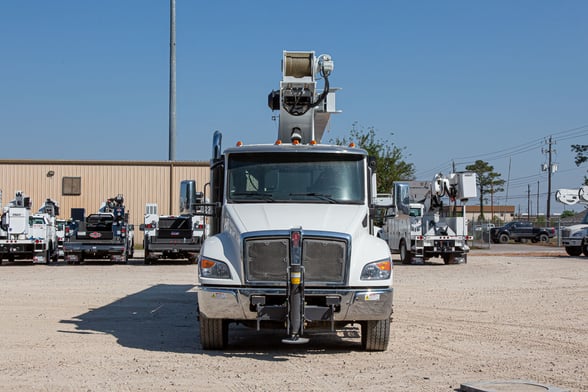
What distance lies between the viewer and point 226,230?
10570 millimetres

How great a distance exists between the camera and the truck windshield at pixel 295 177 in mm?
10844

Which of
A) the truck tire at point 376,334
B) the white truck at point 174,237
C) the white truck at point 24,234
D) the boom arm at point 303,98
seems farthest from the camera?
the white truck at point 24,234

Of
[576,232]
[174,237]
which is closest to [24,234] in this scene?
[174,237]

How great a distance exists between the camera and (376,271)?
32.2 ft

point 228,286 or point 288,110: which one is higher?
point 288,110

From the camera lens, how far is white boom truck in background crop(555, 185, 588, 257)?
1441 inches

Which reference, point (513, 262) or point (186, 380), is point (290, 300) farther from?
point (513, 262)

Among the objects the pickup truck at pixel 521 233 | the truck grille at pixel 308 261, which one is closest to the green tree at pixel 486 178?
the pickup truck at pixel 521 233

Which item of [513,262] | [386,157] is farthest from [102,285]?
[386,157]

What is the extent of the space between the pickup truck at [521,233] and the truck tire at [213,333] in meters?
54.6

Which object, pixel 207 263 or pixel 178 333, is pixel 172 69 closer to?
pixel 178 333

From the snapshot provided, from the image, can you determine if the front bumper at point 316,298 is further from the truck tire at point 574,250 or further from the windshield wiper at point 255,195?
the truck tire at point 574,250

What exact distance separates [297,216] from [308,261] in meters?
0.74

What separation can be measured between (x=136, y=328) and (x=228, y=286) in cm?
337
